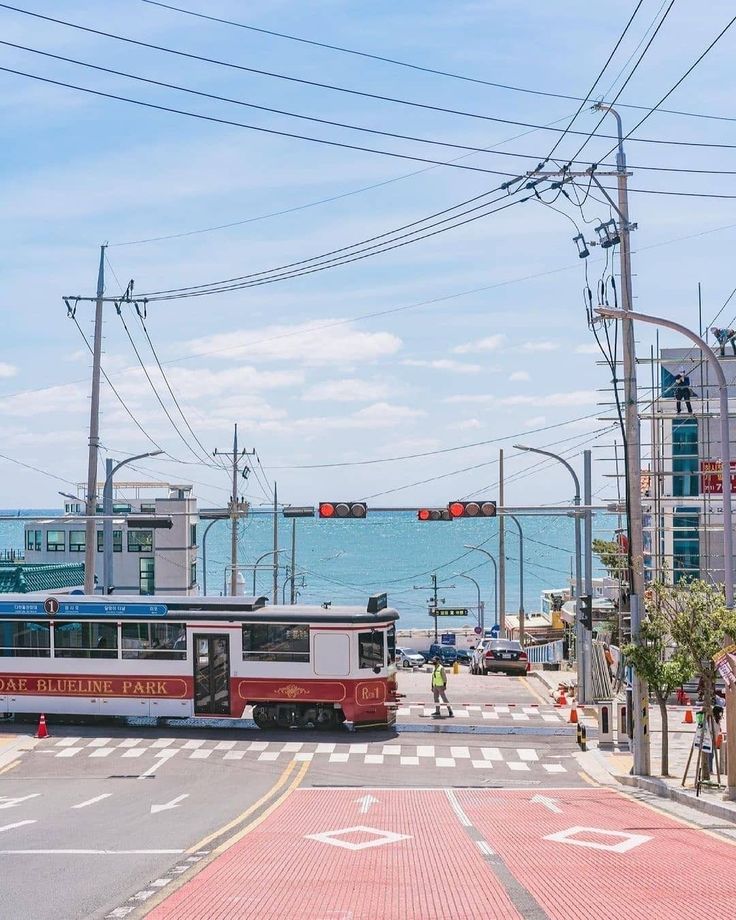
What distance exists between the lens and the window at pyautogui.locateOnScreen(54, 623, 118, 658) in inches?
1265

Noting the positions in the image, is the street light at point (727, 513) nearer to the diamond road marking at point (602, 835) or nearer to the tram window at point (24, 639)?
the diamond road marking at point (602, 835)

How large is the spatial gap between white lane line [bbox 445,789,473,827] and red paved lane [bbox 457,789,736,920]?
148 millimetres

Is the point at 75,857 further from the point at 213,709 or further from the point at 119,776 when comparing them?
the point at 213,709

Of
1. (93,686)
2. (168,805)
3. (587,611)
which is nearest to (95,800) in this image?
(168,805)

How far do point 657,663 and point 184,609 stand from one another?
13287 millimetres

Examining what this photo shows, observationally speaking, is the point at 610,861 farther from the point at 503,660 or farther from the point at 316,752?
the point at 503,660

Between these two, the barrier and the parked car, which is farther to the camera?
the parked car

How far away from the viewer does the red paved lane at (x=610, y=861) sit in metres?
11.8

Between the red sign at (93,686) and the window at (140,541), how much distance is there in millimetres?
50440

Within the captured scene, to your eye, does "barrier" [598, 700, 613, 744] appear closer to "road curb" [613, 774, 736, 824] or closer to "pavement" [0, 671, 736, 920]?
"pavement" [0, 671, 736, 920]

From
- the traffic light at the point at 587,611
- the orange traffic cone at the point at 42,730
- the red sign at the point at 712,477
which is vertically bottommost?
the orange traffic cone at the point at 42,730

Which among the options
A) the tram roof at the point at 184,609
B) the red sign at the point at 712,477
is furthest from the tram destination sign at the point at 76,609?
the red sign at the point at 712,477

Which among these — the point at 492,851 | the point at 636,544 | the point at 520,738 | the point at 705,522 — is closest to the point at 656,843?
the point at 492,851

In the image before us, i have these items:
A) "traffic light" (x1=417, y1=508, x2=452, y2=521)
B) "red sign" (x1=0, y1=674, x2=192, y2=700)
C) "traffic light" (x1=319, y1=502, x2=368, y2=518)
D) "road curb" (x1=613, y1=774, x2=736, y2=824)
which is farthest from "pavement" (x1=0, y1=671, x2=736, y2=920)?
"traffic light" (x1=319, y1=502, x2=368, y2=518)
